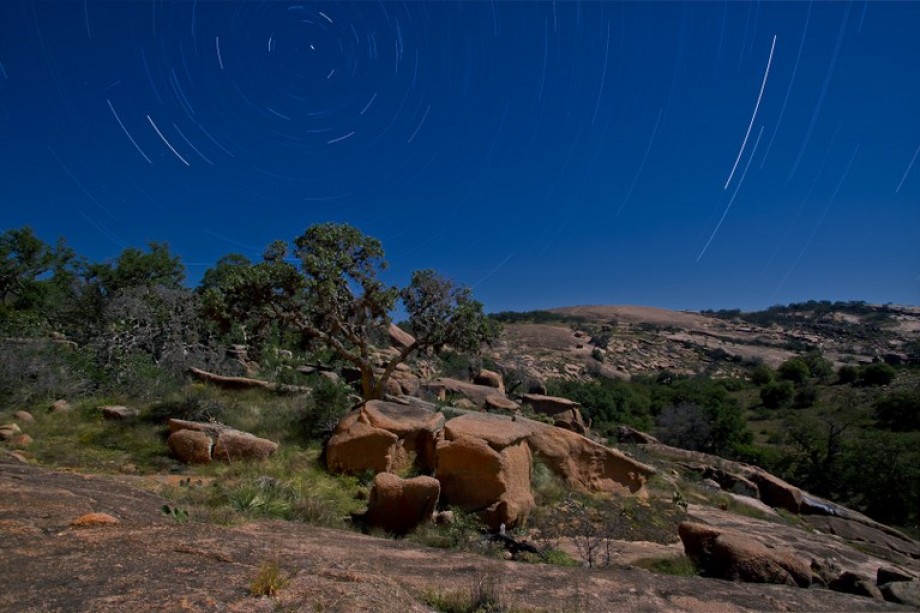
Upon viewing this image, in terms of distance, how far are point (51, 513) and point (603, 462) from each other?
40.3 feet

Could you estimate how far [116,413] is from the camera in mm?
12500

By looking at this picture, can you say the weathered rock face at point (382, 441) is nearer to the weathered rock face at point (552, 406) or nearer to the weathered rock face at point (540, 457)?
the weathered rock face at point (540, 457)

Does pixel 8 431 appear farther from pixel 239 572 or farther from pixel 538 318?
pixel 538 318

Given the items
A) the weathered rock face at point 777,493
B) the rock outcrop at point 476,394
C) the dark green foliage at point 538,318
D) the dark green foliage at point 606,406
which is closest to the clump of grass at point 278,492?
the rock outcrop at point 476,394

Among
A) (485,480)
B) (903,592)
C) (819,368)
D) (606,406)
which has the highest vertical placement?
(819,368)

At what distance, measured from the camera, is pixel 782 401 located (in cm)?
4747

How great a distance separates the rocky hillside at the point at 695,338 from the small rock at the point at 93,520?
1710 inches

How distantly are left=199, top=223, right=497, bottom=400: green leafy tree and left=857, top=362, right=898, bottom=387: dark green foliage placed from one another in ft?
192

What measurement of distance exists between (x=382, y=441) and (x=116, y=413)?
24.7 ft

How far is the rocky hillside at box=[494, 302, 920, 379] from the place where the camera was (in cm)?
6456

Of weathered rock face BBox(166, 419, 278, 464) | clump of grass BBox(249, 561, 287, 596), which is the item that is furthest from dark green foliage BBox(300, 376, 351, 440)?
clump of grass BBox(249, 561, 287, 596)

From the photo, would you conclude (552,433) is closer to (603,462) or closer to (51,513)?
(603,462)

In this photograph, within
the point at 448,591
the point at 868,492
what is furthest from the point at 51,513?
the point at 868,492

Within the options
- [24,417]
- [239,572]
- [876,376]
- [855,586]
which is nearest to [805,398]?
[876,376]
